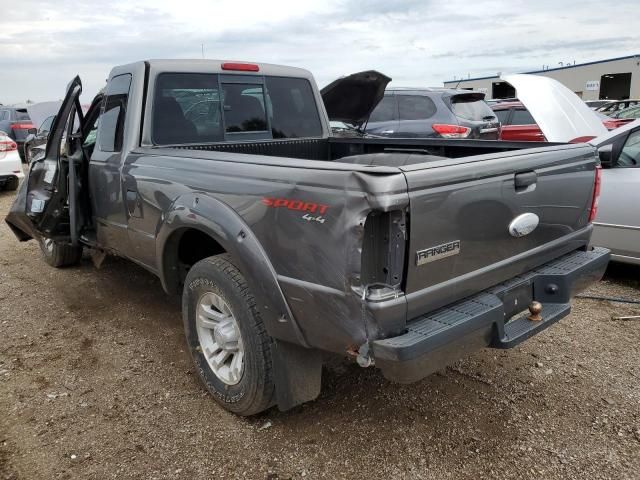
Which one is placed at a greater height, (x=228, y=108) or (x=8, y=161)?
(x=228, y=108)

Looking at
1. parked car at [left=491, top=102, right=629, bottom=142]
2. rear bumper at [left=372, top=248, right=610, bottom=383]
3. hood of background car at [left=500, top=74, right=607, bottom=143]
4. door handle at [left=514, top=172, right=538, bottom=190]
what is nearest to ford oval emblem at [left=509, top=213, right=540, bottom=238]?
door handle at [left=514, top=172, right=538, bottom=190]

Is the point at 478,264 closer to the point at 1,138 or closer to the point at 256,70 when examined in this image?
the point at 256,70

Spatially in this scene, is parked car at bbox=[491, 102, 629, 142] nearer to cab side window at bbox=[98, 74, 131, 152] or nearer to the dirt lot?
the dirt lot

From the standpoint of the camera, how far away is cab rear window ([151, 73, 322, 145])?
383 cm

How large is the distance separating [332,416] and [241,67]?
2.72m

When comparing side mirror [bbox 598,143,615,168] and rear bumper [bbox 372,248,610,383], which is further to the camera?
side mirror [bbox 598,143,615,168]

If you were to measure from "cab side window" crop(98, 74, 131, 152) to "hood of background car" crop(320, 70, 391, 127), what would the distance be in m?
1.81

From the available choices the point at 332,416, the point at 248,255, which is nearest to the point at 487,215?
the point at 248,255

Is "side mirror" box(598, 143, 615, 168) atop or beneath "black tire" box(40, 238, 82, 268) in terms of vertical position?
atop

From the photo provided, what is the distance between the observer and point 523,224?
266 cm

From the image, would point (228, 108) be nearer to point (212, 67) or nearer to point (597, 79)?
point (212, 67)

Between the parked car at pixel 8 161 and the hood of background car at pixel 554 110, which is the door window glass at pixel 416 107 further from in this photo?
the parked car at pixel 8 161

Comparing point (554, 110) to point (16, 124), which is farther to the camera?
point (16, 124)

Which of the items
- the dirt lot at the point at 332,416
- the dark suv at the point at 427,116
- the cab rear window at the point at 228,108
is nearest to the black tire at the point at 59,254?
the dirt lot at the point at 332,416
